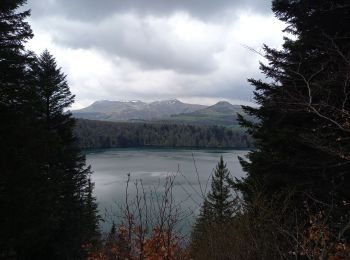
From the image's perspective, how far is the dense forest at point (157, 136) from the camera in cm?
17538

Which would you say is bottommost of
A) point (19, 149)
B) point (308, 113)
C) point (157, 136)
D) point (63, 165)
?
point (157, 136)

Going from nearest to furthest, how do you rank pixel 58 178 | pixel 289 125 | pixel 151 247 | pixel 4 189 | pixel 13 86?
pixel 151 247
pixel 289 125
pixel 4 189
pixel 13 86
pixel 58 178

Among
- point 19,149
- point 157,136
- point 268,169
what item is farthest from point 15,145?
point 157,136

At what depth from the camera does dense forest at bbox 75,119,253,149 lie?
17538 centimetres

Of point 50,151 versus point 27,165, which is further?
point 50,151

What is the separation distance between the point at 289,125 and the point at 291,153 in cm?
77

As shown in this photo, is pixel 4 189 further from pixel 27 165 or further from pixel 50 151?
pixel 50 151

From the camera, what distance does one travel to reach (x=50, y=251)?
16.4 meters

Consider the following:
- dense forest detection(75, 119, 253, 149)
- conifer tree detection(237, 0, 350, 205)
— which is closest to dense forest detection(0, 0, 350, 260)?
conifer tree detection(237, 0, 350, 205)

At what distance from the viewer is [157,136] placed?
190 metres

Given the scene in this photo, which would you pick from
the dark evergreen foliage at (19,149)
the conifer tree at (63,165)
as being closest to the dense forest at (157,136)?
the conifer tree at (63,165)

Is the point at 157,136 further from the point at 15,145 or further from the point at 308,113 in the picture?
the point at 308,113

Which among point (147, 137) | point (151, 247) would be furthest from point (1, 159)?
point (147, 137)

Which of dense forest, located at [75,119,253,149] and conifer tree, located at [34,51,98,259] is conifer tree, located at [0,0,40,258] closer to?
conifer tree, located at [34,51,98,259]
